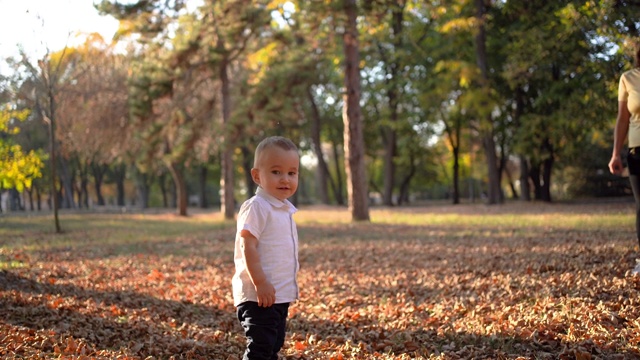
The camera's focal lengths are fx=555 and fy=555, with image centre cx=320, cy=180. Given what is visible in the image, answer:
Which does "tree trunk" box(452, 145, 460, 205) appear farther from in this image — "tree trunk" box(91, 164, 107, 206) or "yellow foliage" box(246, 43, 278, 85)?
"tree trunk" box(91, 164, 107, 206)

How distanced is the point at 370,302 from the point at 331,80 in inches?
1022

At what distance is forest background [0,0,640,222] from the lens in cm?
1582

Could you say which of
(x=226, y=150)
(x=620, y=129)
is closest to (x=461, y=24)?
(x=226, y=150)

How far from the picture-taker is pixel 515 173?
196 feet

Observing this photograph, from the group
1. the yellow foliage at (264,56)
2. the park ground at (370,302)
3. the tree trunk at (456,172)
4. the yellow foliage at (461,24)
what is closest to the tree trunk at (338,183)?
the tree trunk at (456,172)

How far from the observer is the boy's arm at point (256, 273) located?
10.3 ft

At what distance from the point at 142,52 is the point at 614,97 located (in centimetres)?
1842

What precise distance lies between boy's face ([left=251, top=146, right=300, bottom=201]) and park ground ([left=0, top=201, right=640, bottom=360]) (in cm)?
166

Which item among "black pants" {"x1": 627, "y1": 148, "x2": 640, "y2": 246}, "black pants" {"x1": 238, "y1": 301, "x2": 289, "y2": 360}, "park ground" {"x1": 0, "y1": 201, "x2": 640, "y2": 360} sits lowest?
"park ground" {"x1": 0, "y1": 201, "x2": 640, "y2": 360}

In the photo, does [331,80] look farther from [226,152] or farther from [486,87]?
[486,87]

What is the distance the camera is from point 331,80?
3133 cm

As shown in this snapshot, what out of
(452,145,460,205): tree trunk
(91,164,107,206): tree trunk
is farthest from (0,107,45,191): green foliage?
(91,164,107,206): tree trunk

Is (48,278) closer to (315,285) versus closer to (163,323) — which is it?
(163,323)

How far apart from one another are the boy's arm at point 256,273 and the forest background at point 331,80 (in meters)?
8.16
